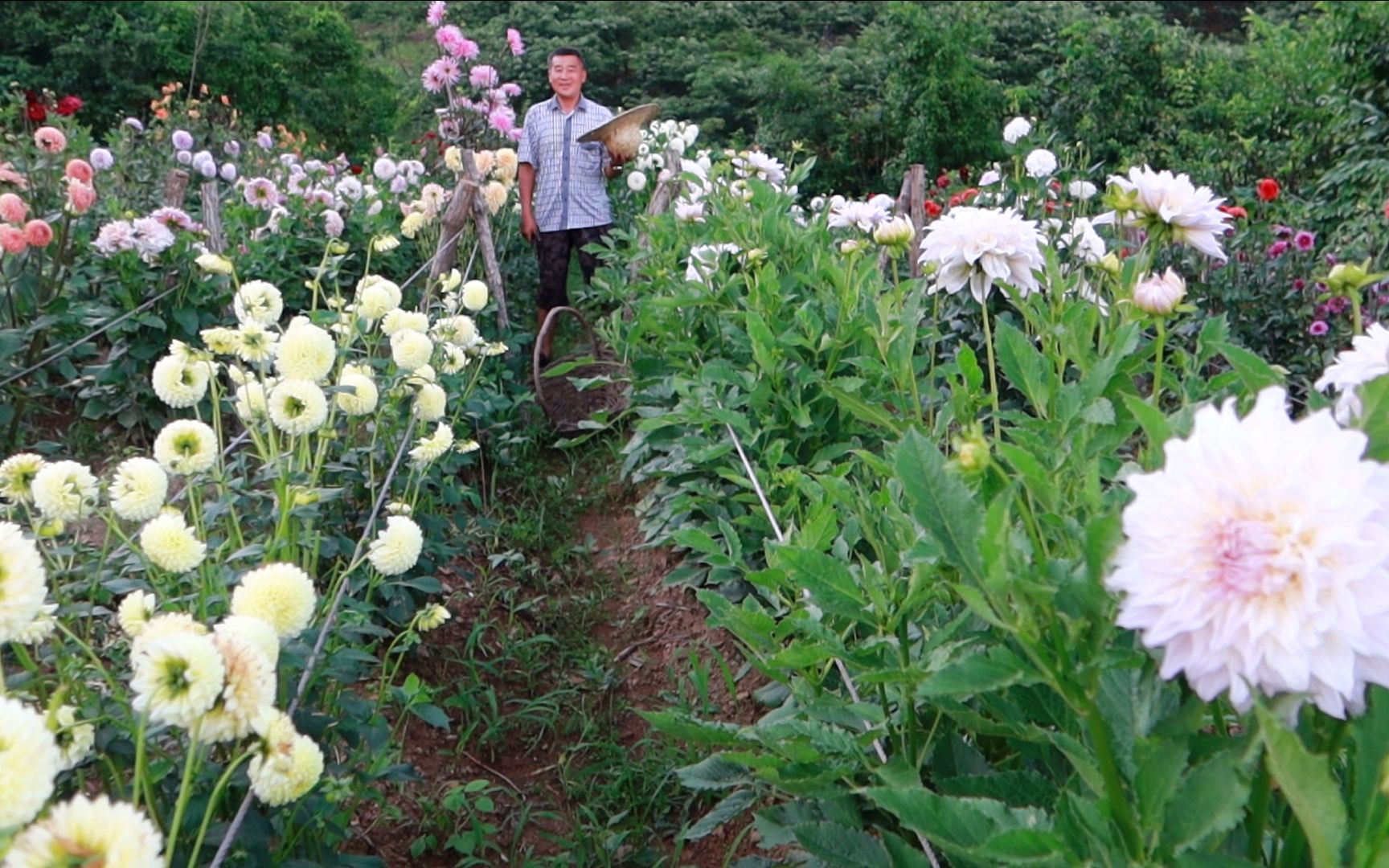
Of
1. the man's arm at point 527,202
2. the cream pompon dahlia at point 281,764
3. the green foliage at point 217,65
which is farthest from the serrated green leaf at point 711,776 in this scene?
the green foliage at point 217,65

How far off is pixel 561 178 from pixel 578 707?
3039 mm

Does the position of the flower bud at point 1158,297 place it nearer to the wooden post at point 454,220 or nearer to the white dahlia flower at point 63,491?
the white dahlia flower at point 63,491

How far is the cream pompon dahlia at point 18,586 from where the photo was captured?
94 centimetres

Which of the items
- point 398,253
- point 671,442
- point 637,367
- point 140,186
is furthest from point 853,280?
point 140,186

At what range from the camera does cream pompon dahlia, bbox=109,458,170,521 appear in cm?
139

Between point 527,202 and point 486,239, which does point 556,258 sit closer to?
point 527,202

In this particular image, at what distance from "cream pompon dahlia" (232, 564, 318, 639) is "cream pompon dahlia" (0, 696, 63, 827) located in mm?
375

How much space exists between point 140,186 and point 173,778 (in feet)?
Answer: 19.0

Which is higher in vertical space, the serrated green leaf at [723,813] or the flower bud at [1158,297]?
the flower bud at [1158,297]

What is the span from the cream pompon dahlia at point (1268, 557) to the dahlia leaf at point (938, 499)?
0.57 ft

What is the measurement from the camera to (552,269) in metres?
5.01

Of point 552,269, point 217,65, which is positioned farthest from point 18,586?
point 217,65

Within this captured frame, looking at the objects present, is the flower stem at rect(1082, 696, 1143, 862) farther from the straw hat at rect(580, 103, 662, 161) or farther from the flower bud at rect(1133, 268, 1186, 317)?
the straw hat at rect(580, 103, 662, 161)

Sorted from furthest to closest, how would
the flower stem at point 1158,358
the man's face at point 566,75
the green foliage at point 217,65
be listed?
the green foliage at point 217,65
the man's face at point 566,75
the flower stem at point 1158,358
